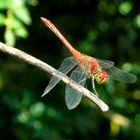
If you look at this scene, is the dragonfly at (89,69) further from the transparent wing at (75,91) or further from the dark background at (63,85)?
the dark background at (63,85)

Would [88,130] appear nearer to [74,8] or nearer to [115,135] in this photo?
[115,135]

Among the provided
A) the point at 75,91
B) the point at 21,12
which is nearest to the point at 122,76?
the point at 75,91

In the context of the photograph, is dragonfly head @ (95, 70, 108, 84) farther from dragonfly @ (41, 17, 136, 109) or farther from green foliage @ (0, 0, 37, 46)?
green foliage @ (0, 0, 37, 46)

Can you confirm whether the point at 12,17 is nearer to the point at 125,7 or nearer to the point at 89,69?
the point at 89,69

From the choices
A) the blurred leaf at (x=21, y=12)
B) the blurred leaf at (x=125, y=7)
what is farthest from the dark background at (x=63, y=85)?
the blurred leaf at (x=21, y=12)

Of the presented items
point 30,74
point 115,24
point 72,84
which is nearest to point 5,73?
point 30,74

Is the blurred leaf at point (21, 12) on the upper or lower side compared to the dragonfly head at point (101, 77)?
upper
